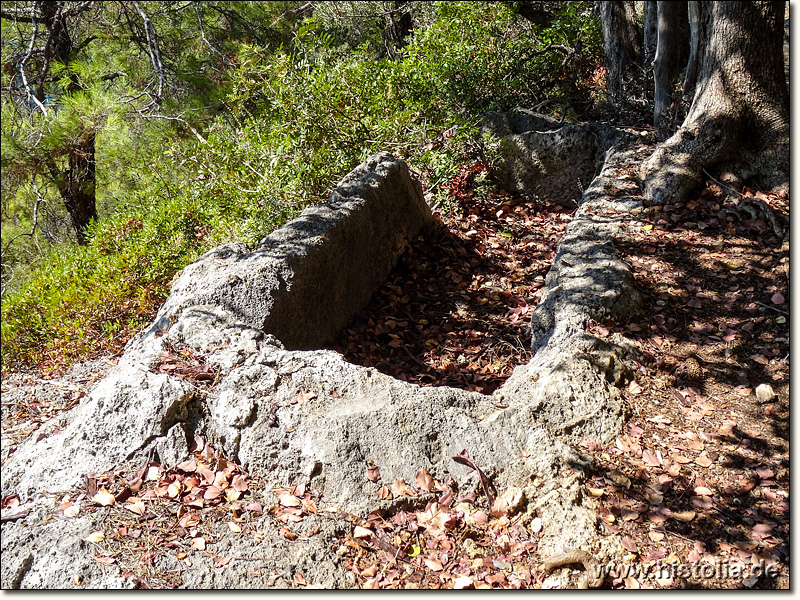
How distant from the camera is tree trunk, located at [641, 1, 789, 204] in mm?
5254

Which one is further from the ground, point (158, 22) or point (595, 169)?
point (158, 22)

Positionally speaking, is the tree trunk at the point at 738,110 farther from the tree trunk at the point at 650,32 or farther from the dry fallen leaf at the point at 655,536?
the dry fallen leaf at the point at 655,536

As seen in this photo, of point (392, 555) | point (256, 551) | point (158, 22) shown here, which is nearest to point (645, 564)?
point (392, 555)

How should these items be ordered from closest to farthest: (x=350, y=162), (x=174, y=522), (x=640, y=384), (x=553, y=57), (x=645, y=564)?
1. (x=645, y=564)
2. (x=174, y=522)
3. (x=640, y=384)
4. (x=350, y=162)
5. (x=553, y=57)

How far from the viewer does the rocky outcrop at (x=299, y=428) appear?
8.88ft

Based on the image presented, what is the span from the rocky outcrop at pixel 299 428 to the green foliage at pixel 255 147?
7.28ft

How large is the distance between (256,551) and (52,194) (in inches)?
450

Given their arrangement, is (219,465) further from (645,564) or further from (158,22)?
(158,22)

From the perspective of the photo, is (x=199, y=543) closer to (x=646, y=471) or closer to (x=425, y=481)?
(x=425, y=481)

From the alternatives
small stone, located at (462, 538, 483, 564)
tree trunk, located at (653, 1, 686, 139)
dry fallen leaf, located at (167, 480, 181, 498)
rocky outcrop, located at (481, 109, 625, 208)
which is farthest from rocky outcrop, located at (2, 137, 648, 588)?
tree trunk, located at (653, 1, 686, 139)

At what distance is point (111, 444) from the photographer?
312 cm

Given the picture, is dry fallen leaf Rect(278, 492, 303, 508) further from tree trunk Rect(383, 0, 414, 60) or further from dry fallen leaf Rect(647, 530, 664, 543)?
tree trunk Rect(383, 0, 414, 60)

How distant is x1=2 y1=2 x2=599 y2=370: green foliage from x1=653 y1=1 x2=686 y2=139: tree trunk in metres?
1.74

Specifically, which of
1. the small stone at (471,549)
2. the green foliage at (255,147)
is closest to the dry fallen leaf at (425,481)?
the small stone at (471,549)
